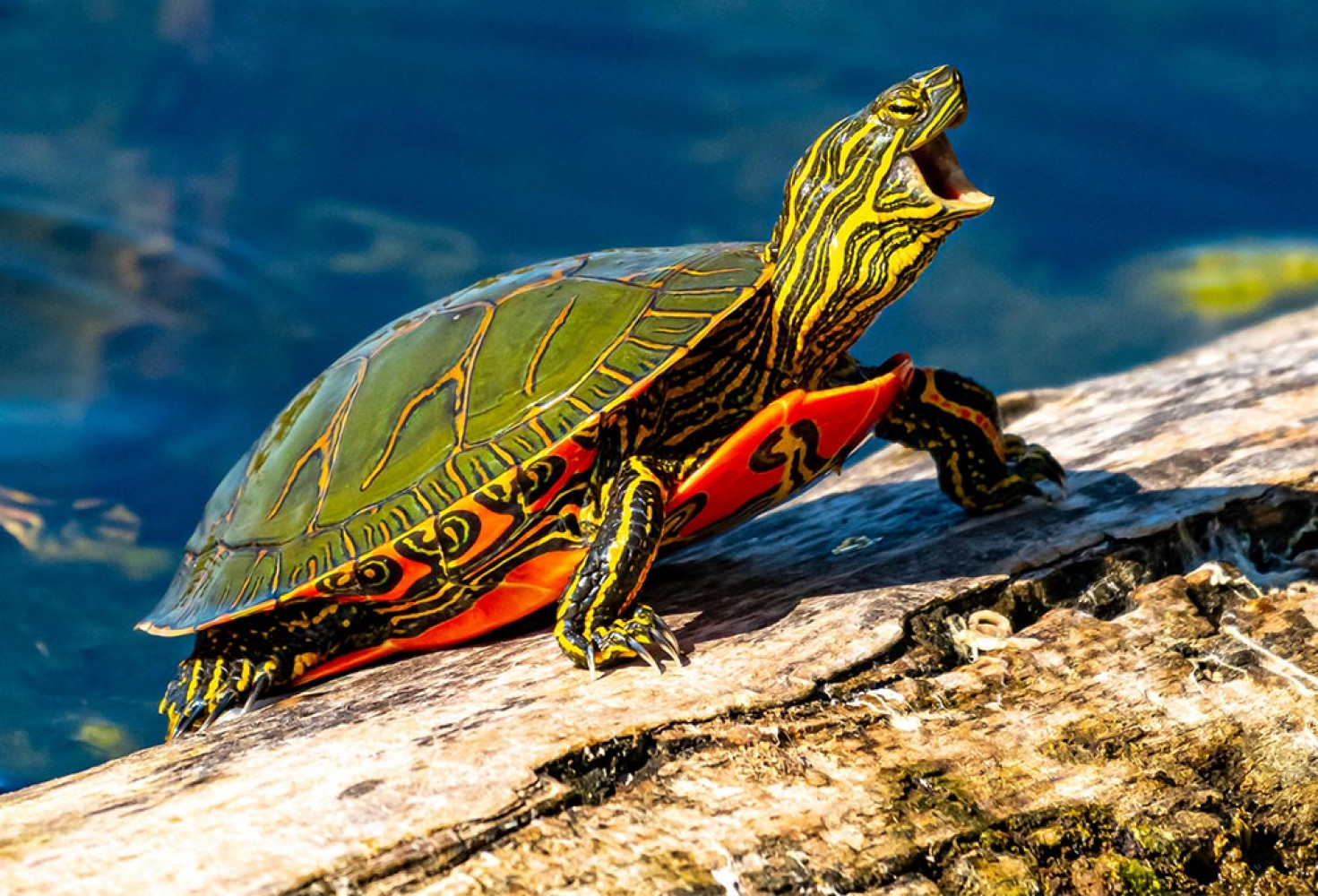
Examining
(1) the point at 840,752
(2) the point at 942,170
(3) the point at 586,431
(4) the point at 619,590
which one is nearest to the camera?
(1) the point at 840,752

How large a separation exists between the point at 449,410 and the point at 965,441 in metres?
1.13

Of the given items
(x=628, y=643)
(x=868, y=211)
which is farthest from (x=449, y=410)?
(x=868, y=211)

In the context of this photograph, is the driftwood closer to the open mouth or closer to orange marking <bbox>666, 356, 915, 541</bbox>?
orange marking <bbox>666, 356, 915, 541</bbox>

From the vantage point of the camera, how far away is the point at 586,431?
2520mm

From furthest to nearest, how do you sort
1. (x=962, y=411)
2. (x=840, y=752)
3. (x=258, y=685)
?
(x=962, y=411) < (x=258, y=685) < (x=840, y=752)

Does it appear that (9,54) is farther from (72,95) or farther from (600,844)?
(600,844)

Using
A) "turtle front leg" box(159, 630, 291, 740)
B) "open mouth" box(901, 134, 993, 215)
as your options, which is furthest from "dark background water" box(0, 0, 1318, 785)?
"open mouth" box(901, 134, 993, 215)

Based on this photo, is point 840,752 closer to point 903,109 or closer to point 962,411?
point 962,411

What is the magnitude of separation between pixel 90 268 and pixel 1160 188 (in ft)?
17.3

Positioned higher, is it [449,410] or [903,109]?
[903,109]

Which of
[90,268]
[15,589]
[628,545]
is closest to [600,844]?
[628,545]

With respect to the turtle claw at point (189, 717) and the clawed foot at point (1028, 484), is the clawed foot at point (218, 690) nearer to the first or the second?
the turtle claw at point (189, 717)

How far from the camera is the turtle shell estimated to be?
2570 mm

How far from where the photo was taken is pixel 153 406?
5.86 m
